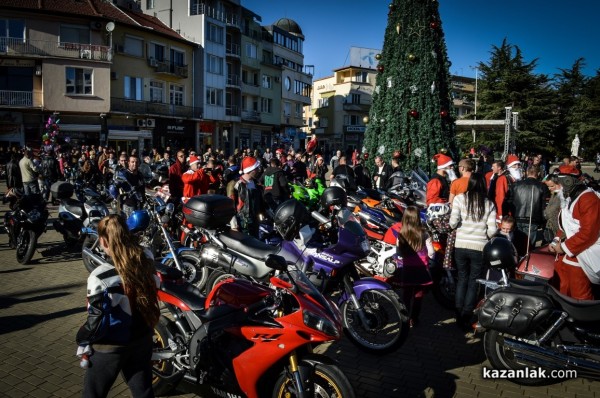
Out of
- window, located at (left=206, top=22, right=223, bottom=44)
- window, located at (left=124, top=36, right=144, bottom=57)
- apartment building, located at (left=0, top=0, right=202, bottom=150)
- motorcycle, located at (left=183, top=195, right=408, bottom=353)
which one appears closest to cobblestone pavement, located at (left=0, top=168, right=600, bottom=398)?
motorcycle, located at (left=183, top=195, right=408, bottom=353)

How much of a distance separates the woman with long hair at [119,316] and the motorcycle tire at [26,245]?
6.50 m

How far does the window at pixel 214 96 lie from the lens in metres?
44.8

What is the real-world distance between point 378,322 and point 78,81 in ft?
114

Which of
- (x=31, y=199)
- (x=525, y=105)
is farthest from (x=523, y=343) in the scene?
(x=525, y=105)

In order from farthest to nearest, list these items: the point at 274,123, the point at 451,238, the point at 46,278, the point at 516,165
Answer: the point at 274,123 → the point at 516,165 → the point at 46,278 → the point at 451,238

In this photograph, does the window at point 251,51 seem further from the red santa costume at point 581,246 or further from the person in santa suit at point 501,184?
the red santa costume at point 581,246

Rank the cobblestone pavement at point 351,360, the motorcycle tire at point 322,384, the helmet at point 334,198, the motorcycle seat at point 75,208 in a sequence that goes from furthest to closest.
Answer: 1. the motorcycle seat at point 75,208
2. the helmet at point 334,198
3. the cobblestone pavement at point 351,360
4. the motorcycle tire at point 322,384

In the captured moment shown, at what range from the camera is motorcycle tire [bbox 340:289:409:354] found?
4.96m

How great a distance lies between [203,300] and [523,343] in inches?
115

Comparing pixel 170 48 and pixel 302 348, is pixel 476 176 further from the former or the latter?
pixel 170 48

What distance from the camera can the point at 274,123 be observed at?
55938mm

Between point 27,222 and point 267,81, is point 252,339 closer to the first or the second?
point 27,222

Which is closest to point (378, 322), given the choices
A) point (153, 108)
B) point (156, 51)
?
point (153, 108)

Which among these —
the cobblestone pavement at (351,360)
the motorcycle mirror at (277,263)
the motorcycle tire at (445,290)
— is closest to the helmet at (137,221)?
the cobblestone pavement at (351,360)
